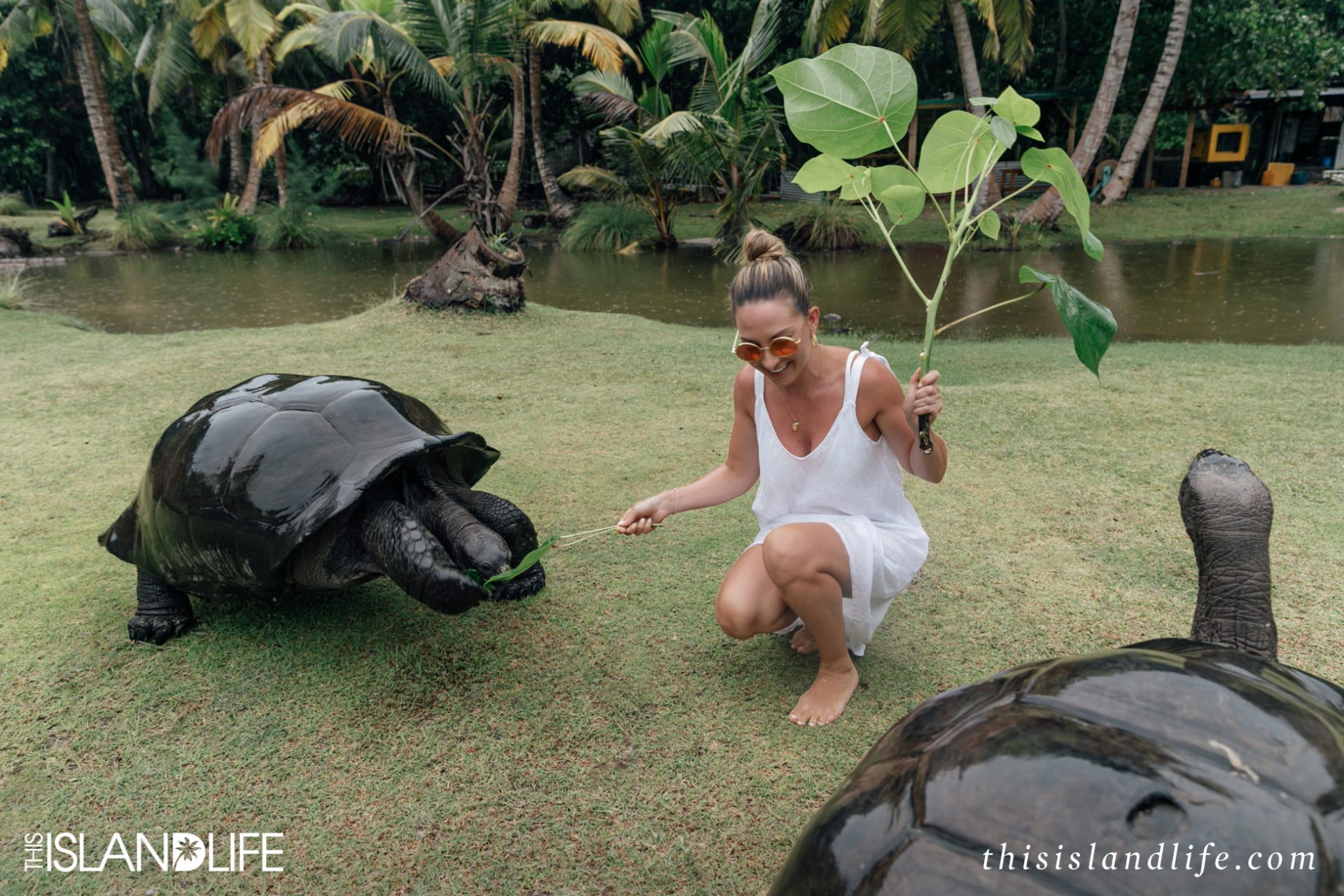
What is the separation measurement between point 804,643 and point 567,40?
14.7m

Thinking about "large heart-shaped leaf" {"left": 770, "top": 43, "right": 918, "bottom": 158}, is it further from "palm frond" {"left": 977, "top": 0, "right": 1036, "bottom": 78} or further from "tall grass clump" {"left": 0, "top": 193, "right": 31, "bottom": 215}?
"tall grass clump" {"left": 0, "top": 193, "right": 31, "bottom": 215}

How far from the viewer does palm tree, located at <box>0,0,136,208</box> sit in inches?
605

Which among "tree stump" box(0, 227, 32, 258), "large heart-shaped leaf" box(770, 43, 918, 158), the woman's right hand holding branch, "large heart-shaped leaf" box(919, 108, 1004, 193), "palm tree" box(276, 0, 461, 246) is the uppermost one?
"palm tree" box(276, 0, 461, 246)

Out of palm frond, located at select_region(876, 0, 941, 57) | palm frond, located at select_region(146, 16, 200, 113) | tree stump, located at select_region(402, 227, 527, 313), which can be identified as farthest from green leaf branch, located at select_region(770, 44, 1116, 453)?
palm frond, located at select_region(146, 16, 200, 113)

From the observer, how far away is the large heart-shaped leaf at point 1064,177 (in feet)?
5.55

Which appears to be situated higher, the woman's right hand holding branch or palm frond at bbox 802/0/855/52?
palm frond at bbox 802/0/855/52

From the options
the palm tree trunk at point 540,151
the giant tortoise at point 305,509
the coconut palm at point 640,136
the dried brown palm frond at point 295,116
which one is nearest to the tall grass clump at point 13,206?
the dried brown palm frond at point 295,116

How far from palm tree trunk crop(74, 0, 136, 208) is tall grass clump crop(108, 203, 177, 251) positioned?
0.56 metres

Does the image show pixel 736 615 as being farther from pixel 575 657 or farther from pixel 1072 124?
pixel 1072 124

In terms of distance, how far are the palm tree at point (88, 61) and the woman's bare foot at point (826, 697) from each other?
61.3 ft

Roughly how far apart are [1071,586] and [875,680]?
31.8 inches

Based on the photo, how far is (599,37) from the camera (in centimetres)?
1491

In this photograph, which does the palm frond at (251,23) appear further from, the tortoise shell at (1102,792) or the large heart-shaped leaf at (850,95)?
the tortoise shell at (1102,792)

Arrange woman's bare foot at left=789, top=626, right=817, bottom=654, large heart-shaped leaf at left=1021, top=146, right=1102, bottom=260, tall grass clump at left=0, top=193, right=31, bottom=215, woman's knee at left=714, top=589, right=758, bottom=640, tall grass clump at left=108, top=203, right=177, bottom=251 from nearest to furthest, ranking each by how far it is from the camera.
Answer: large heart-shaped leaf at left=1021, top=146, right=1102, bottom=260
woman's knee at left=714, top=589, right=758, bottom=640
woman's bare foot at left=789, top=626, right=817, bottom=654
tall grass clump at left=108, top=203, right=177, bottom=251
tall grass clump at left=0, top=193, right=31, bottom=215
